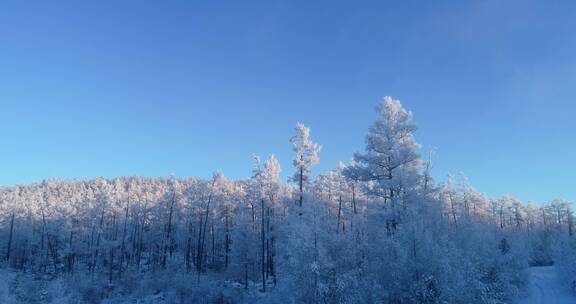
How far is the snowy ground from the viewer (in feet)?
70.1

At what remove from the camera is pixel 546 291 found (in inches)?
925

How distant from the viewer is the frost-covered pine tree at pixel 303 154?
3822 centimetres

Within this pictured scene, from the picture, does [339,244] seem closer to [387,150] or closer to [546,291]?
[387,150]

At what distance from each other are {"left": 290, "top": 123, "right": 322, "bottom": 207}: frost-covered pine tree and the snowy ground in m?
19.6

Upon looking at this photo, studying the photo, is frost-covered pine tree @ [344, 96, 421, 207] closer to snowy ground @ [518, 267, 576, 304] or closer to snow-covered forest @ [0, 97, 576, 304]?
snow-covered forest @ [0, 97, 576, 304]

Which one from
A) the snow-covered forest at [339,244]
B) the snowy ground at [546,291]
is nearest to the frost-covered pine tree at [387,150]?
the snow-covered forest at [339,244]

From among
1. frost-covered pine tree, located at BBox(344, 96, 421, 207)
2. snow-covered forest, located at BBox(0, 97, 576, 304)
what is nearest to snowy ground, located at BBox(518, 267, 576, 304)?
snow-covered forest, located at BBox(0, 97, 576, 304)

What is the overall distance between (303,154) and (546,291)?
2202cm

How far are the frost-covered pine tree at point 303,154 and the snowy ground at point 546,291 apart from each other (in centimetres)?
1965

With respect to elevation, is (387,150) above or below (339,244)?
above

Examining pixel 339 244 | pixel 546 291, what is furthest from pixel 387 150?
pixel 546 291

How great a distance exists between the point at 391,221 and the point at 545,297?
30.6ft

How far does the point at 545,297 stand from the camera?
22281 millimetres

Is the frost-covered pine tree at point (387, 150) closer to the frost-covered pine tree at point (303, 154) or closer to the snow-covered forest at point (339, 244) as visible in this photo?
the snow-covered forest at point (339, 244)
